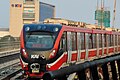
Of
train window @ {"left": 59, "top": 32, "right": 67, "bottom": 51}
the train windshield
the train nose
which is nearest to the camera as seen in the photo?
the train nose

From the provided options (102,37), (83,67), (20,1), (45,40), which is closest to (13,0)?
(20,1)

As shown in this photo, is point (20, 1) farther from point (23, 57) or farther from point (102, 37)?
point (23, 57)

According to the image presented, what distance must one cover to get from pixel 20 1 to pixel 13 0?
3.94 m

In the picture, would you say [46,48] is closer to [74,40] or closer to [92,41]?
[74,40]

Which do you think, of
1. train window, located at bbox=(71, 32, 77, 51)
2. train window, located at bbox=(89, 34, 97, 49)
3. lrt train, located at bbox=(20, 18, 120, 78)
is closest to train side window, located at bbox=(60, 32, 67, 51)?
lrt train, located at bbox=(20, 18, 120, 78)

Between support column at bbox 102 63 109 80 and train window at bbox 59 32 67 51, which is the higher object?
support column at bbox 102 63 109 80

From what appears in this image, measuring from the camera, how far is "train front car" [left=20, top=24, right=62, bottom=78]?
15688 millimetres

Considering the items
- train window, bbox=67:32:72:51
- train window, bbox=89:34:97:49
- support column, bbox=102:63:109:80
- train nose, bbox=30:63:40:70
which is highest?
support column, bbox=102:63:109:80

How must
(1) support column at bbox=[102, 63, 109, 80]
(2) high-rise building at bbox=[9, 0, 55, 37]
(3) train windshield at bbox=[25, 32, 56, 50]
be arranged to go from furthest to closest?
(2) high-rise building at bbox=[9, 0, 55, 37]
(3) train windshield at bbox=[25, 32, 56, 50]
(1) support column at bbox=[102, 63, 109, 80]

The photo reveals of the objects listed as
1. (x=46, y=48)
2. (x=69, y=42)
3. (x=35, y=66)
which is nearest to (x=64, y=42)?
(x=69, y=42)

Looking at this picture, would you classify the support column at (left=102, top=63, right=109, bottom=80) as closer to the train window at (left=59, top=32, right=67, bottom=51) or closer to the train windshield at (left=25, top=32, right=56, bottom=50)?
the train windshield at (left=25, top=32, right=56, bottom=50)

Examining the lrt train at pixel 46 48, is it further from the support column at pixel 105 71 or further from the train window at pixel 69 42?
the support column at pixel 105 71

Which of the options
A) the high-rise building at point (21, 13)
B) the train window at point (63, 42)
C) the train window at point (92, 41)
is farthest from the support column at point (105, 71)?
the high-rise building at point (21, 13)

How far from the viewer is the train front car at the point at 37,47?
51.5 feet
